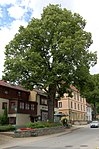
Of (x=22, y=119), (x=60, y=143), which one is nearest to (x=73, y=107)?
(x=22, y=119)

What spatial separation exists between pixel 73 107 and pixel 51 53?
50786mm

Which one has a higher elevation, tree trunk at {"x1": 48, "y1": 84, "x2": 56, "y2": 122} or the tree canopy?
the tree canopy

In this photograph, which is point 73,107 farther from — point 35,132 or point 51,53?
point 35,132

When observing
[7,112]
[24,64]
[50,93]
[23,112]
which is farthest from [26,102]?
[24,64]

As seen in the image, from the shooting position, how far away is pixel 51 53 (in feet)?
148

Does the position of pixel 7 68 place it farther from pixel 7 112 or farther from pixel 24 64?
pixel 7 112

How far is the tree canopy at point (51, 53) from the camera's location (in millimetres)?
43344

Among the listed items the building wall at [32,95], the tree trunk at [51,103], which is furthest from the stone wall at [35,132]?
the building wall at [32,95]

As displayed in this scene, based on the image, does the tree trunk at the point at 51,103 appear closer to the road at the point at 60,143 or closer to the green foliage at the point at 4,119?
the green foliage at the point at 4,119

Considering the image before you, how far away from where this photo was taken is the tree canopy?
142ft

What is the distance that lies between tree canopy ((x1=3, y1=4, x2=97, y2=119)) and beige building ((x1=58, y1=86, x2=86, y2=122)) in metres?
34.9

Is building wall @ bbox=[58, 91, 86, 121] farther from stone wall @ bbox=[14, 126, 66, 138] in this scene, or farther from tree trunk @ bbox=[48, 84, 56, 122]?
stone wall @ bbox=[14, 126, 66, 138]

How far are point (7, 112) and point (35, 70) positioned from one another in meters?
14.7

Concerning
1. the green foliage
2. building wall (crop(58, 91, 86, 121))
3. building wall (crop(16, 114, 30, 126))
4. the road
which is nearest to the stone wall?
the road
